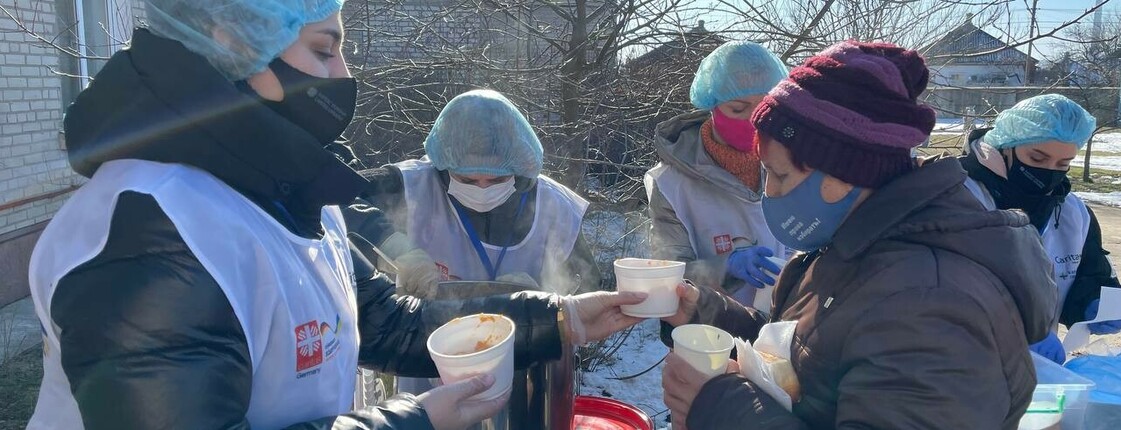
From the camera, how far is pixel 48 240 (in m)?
1.25

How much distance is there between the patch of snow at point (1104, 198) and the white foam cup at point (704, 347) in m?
15.3

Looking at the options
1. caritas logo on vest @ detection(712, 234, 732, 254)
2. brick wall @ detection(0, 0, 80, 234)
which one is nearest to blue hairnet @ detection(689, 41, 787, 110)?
caritas logo on vest @ detection(712, 234, 732, 254)

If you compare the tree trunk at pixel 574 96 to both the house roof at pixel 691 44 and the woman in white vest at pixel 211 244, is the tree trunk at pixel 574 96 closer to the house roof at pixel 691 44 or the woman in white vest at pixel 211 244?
the house roof at pixel 691 44

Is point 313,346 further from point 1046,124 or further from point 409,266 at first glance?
point 1046,124

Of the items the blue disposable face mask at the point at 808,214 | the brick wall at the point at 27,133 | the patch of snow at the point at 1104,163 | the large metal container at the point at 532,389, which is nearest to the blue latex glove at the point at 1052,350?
the blue disposable face mask at the point at 808,214

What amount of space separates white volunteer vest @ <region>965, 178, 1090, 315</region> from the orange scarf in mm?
1179

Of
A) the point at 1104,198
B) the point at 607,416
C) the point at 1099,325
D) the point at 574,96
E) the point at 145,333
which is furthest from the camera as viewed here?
the point at 1104,198

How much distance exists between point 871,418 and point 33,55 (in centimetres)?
757

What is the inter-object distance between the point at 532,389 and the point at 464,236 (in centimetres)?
103

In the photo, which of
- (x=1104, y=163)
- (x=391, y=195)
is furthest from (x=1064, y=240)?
(x=1104, y=163)

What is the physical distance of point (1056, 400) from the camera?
2.20 meters

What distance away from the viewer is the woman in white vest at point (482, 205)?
2953 mm

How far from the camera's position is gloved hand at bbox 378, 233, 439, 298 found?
2633 mm

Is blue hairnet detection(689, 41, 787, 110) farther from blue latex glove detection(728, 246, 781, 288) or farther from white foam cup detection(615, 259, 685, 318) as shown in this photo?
white foam cup detection(615, 259, 685, 318)
